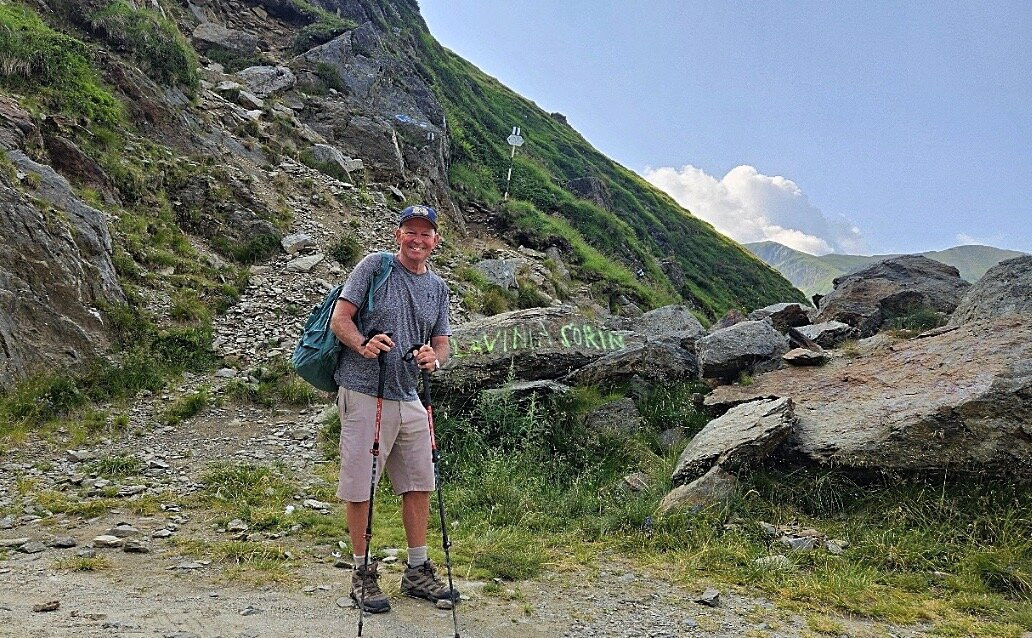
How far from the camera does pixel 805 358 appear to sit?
9000mm

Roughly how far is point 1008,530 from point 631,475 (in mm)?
3385

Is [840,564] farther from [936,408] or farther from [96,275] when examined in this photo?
[96,275]

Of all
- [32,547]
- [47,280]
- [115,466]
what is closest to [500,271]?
[47,280]

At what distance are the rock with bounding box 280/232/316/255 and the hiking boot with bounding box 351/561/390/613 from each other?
39.0 ft

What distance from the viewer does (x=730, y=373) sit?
9.58 m

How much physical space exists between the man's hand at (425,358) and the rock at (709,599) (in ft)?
8.33

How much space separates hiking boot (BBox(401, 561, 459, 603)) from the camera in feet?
13.6

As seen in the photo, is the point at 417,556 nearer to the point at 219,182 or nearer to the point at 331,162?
the point at 219,182

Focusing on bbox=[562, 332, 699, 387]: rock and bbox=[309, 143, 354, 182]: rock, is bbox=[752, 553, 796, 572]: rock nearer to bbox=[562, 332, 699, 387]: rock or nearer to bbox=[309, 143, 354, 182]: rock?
bbox=[562, 332, 699, 387]: rock

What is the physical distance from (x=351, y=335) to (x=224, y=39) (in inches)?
1039

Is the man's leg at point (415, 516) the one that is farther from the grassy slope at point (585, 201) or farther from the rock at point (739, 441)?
the grassy slope at point (585, 201)

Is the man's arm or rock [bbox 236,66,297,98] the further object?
rock [bbox 236,66,297,98]

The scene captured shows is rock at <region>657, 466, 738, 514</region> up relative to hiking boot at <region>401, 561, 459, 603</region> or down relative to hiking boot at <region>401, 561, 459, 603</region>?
up

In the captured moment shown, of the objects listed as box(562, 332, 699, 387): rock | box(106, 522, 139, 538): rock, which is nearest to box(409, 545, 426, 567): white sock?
box(106, 522, 139, 538): rock
